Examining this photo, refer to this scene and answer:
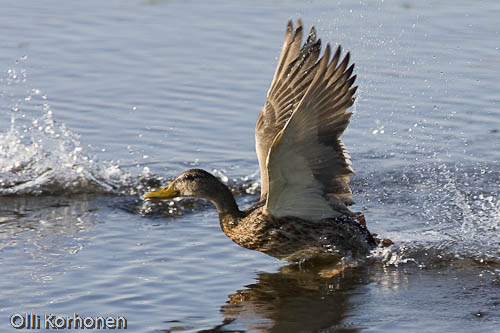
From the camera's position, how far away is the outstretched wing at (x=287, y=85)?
724cm

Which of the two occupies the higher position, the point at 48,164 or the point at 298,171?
the point at 298,171

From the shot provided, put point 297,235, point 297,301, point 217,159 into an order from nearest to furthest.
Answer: point 297,301, point 297,235, point 217,159

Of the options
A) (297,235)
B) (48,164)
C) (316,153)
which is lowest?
(297,235)

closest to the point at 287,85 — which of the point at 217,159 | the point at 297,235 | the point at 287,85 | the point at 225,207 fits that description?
the point at 287,85

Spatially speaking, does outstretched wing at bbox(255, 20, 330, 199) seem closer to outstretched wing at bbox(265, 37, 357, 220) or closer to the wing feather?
the wing feather

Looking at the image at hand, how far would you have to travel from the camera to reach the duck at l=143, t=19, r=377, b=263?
20.3 ft

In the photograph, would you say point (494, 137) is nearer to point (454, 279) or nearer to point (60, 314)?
point (454, 279)

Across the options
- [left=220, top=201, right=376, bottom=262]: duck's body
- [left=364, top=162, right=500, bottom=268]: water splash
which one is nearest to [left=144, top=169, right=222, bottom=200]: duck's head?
[left=220, top=201, right=376, bottom=262]: duck's body

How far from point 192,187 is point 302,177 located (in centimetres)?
95

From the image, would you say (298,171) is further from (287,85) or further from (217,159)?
(217,159)

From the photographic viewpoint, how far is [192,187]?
7094 millimetres

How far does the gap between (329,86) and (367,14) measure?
16.5ft

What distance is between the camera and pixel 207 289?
633 centimetres

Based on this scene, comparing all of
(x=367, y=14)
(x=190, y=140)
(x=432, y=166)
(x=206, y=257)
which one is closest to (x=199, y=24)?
(x=367, y=14)
